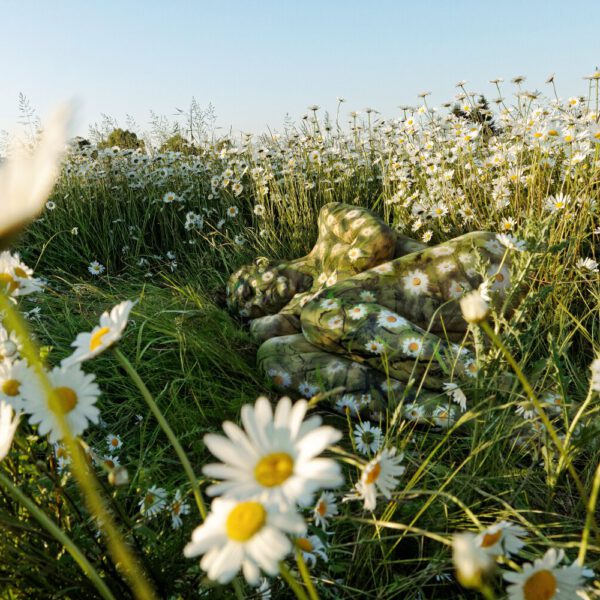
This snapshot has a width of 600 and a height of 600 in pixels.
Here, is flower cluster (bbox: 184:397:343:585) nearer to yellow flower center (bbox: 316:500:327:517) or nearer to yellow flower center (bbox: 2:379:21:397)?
yellow flower center (bbox: 2:379:21:397)

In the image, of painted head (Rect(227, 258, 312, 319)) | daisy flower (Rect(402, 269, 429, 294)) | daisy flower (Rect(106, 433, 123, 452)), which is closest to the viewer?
daisy flower (Rect(106, 433, 123, 452))

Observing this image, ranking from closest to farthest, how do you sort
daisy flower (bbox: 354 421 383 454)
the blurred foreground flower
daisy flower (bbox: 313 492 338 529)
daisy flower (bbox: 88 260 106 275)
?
the blurred foreground flower, daisy flower (bbox: 313 492 338 529), daisy flower (bbox: 354 421 383 454), daisy flower (bbox: 88 260 106 275)

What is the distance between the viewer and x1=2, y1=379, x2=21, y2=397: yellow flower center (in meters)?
1.07

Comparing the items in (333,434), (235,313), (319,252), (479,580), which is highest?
(333,434)

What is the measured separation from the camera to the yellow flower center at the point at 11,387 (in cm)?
107

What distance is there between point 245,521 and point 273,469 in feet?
0.23

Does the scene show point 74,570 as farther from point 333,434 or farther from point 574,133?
point 574,133

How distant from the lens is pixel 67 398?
98cm

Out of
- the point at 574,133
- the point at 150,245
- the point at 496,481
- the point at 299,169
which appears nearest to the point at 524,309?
the point at 496,481

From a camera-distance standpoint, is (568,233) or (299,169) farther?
(299,169)

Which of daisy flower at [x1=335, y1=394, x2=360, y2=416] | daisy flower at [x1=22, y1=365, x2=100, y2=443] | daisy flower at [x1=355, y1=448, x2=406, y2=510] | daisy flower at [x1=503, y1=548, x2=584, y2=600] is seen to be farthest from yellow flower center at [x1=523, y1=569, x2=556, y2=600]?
daisy flower at [x1=335, y1=394, x2=360, y2=416]

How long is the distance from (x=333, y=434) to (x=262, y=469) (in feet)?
0.39

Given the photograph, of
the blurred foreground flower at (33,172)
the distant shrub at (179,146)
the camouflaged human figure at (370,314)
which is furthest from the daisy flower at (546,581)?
the distant shrub at (179,146)

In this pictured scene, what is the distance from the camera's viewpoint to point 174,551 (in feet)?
4.50
